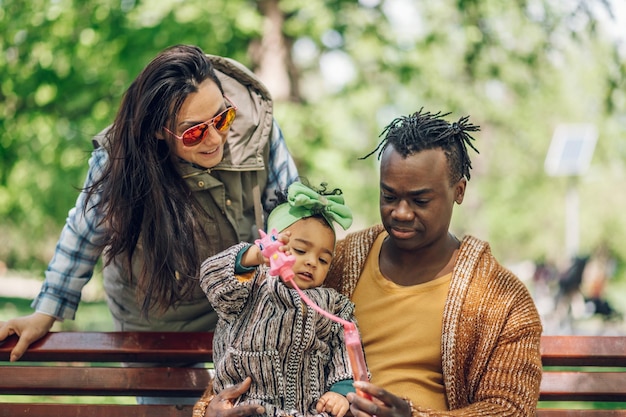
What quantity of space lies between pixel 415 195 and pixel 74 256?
1472mm

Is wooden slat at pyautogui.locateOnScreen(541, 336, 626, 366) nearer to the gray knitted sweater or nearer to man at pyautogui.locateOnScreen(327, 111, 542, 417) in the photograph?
man at pyautogui.locateOnScreen(327, 111, 542, 417)

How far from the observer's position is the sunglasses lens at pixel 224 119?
3207mm

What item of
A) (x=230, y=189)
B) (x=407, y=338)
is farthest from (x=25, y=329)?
(x=407, y=338)

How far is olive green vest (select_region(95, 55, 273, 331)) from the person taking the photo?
11.4 ft

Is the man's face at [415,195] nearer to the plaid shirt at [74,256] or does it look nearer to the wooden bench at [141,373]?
the plaid shirt at [74,256]

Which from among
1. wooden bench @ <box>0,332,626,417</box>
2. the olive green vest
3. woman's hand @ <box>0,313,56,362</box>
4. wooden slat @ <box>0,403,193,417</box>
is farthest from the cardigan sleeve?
woman's hand @ <box>0,313,56,362</box>

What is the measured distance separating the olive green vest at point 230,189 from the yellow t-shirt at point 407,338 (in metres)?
0.68

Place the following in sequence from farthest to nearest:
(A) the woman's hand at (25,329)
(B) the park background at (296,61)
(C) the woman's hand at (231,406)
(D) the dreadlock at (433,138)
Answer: (B) the park background at (296,61) < (A) the woman's hand at (25,329) < (D) the dreadlock at (433,138) < (C) the woman's hand at (231,406)

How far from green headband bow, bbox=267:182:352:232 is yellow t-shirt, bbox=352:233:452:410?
0.38 m

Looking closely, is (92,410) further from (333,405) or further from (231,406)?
(333,405)

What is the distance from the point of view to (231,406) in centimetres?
288

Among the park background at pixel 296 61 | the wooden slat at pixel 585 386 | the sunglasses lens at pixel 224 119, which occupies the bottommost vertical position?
the wooden slat at pixel 585 386

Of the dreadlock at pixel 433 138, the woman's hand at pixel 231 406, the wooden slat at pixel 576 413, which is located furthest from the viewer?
the wooden slat at pixel 576 413

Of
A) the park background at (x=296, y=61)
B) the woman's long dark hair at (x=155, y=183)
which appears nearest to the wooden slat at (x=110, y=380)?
the woman's long dark hair at (x=155, y=183)
